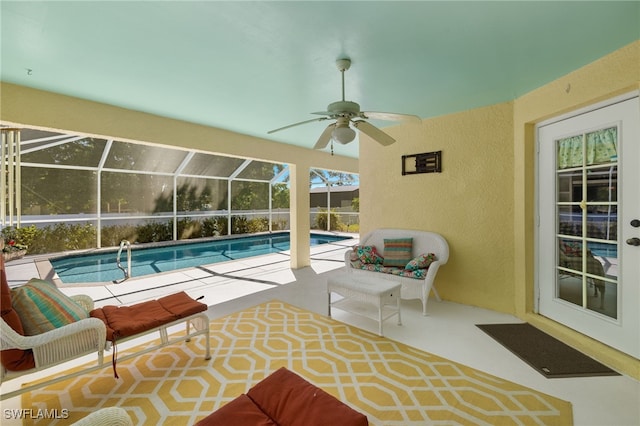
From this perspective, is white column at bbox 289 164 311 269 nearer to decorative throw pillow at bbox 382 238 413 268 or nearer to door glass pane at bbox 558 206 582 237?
decorative throw pillow at bbox 382 238 413 268

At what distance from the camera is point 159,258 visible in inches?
335

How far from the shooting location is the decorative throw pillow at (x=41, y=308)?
6.35ft

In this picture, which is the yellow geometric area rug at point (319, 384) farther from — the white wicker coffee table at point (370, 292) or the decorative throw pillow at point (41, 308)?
the decorative throw pillow at point (41, 308)

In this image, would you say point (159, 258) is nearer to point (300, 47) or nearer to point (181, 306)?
point (181, 306)

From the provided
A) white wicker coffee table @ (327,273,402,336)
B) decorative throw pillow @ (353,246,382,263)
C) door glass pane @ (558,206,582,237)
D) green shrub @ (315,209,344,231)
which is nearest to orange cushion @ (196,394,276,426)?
white wicker coffee table @ (327,273,402,336)

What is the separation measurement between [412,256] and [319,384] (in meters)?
2.72

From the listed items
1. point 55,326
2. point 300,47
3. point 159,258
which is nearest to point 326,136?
point 300,47

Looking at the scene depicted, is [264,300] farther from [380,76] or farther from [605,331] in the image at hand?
[605,331]

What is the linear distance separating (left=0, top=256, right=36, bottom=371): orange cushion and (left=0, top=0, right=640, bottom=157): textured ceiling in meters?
1.94

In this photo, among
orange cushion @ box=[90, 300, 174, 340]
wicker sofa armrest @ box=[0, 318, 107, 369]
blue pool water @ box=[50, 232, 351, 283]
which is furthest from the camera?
blue pool water @ box=[50, 232, 351, 283]

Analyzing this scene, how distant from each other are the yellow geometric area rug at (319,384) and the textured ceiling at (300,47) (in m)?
2.87

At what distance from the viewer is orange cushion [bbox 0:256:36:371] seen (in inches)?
69.1

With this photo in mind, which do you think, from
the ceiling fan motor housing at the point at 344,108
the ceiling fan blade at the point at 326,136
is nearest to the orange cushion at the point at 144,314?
the ceiling fan blade at the point at 326,136

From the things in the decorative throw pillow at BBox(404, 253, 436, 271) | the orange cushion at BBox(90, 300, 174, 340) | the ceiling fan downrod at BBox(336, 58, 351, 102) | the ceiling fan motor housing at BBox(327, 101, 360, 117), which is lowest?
the orange cushion at BBox(90, 300, 174, 340)
